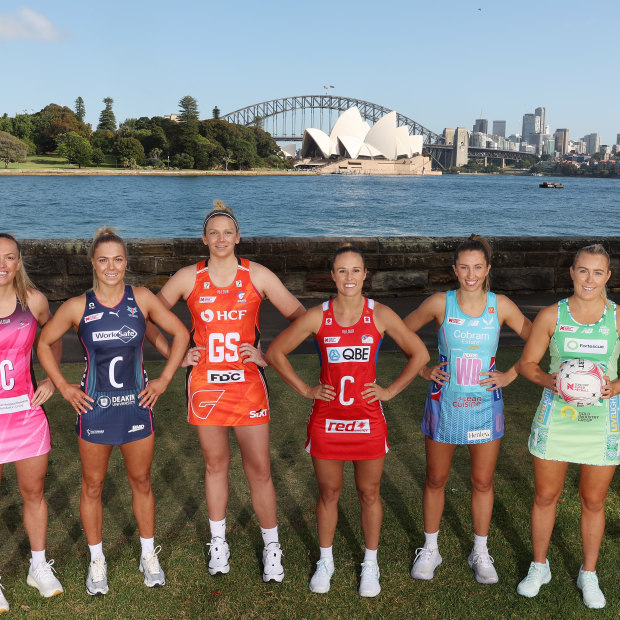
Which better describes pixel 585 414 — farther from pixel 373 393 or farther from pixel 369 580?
pixel 369 580

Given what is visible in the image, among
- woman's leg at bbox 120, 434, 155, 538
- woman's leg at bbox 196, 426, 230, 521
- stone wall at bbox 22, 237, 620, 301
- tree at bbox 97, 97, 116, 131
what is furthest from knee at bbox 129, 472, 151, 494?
tree at bbox 97, 97, 116, 131

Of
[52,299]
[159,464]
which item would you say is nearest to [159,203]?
[52,299]

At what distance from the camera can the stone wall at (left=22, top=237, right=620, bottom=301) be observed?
7.91 meters

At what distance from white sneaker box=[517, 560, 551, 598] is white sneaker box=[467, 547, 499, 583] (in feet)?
0.44

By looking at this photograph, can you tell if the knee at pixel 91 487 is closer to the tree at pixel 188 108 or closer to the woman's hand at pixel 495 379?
the woman's hand at pixel 495 379

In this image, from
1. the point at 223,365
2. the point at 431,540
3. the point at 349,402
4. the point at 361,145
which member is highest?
the point at 361,145

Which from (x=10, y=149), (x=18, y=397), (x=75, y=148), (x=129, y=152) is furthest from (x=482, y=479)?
(x=75, y=148)

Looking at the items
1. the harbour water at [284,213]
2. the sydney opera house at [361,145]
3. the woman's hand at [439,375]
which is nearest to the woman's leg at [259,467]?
the woman's hand at [439,375]

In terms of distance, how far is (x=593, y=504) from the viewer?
9.33 feet

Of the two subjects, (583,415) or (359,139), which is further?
(359,139)

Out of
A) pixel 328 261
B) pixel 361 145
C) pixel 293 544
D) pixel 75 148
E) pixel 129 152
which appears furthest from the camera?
pixel 361 145

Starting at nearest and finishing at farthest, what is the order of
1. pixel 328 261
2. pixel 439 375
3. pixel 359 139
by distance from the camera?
pixel 439 375
pixel 328 261
pixel 359 139

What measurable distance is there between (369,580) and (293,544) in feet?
1.87

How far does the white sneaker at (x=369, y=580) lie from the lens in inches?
115
